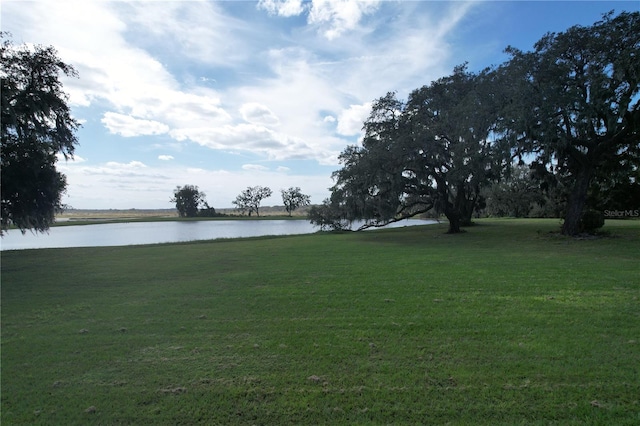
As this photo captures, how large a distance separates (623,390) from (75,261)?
1400 centimetres

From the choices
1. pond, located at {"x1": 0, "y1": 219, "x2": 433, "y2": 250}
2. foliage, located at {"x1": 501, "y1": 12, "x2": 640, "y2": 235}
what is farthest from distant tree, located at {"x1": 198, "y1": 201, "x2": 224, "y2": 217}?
foliage, located at {"x1": 501, "y1": 12, "x2": 640, "y2": 235}

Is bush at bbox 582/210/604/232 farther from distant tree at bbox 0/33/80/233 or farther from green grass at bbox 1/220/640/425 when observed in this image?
distant tree at bbox 0/33/80/233

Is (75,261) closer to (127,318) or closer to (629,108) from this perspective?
(127,318)

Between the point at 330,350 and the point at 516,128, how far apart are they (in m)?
13.3

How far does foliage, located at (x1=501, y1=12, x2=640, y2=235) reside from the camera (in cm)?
1296

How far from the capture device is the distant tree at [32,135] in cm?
1180

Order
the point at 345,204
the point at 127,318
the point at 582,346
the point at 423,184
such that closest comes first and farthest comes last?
1. the point at 582,346
2. the point at 127,318
3. the point at 423,184
4. the point at 345,204

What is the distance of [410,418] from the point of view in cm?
266

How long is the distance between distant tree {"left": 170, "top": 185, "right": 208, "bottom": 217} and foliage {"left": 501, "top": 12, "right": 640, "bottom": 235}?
249ft

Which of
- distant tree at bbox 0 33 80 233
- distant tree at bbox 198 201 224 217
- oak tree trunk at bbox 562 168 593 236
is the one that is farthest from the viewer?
distant tree at bbox 198 201 224 217

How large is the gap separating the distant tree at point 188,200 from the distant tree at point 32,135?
69683mm

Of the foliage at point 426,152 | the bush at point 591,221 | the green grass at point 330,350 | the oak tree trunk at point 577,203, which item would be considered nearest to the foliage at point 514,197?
the foliage at point 426,152

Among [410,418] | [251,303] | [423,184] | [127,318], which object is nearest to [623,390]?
[410,418]

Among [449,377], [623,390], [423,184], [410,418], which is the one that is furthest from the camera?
[423,184]
